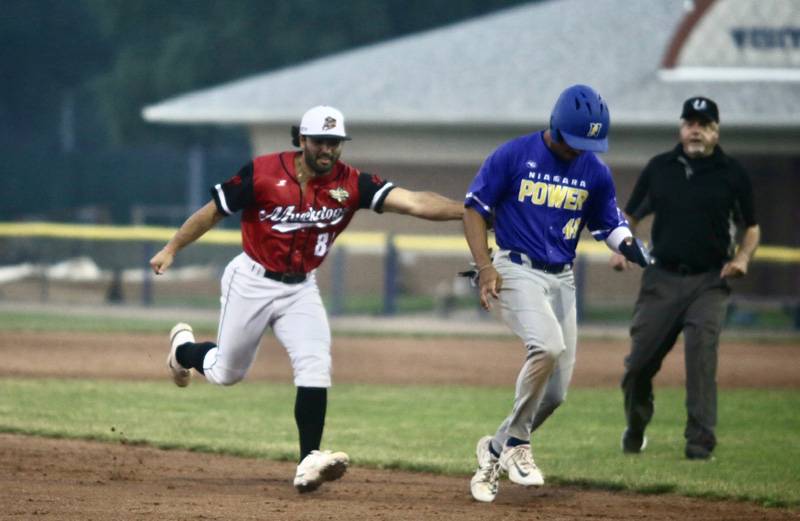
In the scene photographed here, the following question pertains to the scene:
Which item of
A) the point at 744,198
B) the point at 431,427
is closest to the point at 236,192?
the point at 744,198

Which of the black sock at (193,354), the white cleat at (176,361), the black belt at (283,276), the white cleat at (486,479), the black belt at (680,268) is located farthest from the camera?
the black belt at (680,268)

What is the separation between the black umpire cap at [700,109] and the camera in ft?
32.7

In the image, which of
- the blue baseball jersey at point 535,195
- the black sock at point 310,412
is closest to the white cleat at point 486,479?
the black sock at point 310,412

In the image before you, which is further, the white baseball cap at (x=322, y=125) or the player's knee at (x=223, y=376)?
the player's knee at (x=223, y=376)

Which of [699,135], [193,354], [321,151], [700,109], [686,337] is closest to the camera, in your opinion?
[321,151]

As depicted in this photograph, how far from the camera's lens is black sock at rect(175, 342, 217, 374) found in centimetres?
915

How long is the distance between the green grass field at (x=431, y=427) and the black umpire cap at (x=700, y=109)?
7.47 feet

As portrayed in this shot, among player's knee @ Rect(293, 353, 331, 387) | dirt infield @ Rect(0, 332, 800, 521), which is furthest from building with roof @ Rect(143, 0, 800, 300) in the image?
player's knee @ Rect(293, 353, 331, 387)

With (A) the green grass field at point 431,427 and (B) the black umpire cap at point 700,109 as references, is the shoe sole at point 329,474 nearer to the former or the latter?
(A) the green grass field at point 431,427

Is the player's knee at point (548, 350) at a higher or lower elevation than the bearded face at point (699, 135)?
lower

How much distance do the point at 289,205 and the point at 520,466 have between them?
6.32 feet

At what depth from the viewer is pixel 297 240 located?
860cm

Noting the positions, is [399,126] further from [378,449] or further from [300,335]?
[300,335]

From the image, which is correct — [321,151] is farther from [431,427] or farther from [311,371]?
[431,427]
